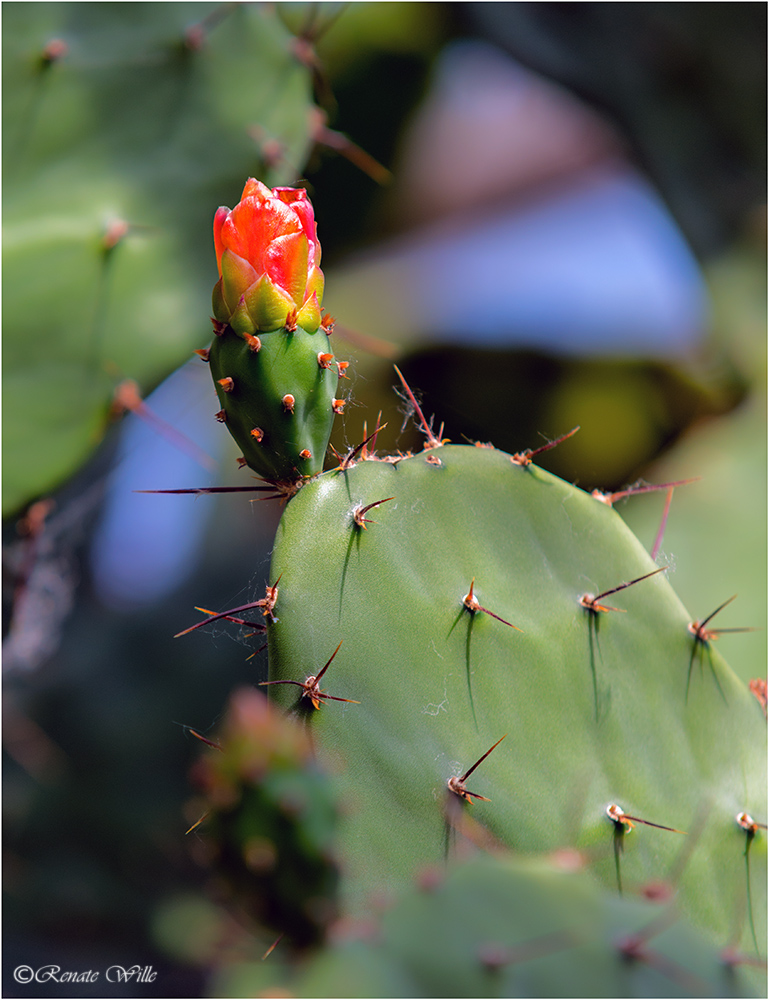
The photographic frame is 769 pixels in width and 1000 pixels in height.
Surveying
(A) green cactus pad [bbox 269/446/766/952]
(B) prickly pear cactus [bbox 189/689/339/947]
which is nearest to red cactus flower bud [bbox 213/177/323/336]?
(A) green cactus pad [bbox 269/446/766/952]

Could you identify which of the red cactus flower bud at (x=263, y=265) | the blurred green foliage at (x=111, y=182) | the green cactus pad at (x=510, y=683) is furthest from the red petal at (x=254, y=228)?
the blurred green foliage at (x=111, y=182)

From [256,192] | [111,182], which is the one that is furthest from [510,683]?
[111,182]

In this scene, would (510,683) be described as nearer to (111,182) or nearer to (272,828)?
(272,828)

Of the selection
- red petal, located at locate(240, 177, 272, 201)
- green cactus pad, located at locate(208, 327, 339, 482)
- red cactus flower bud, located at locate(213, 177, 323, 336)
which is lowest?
green cactus pad, located at locate(208, 327, 339, 482)

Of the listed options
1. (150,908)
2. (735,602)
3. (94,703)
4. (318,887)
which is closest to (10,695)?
(94,703)

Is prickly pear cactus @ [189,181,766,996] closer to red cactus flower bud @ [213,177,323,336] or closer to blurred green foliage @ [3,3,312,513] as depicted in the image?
red cactus flower bud @ [213,177,323,336]

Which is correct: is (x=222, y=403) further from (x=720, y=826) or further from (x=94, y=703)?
(x=94, y=703)
